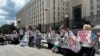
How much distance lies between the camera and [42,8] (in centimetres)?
14588

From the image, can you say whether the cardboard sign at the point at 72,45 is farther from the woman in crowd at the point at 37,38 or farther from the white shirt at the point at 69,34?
the woman in crowd at the point at 37,38

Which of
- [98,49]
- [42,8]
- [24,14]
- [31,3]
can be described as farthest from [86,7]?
[98,49]

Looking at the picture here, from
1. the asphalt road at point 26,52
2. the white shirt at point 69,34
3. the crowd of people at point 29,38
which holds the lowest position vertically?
the asphalt road at point 26,52

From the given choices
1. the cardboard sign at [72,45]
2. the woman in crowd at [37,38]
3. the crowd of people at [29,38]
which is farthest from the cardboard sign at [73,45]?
the crowd of people at [29,38]

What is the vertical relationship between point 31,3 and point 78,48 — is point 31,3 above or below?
above

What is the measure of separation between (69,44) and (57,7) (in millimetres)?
138832

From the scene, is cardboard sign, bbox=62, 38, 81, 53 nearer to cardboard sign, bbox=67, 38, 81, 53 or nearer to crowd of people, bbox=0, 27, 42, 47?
cardboard sign, bbox=67, 38, 81, 53

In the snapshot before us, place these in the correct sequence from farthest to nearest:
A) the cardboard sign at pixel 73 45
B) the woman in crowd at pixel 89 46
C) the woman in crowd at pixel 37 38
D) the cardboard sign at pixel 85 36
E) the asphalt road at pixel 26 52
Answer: the woman in crowd at pixel 37 38 < the asphalt road at pixel 26 52 < the cardboard sign at pixel 73 45 < the cardboard sign at pixel 85 36 < the woman in crowd at pixel 89 46

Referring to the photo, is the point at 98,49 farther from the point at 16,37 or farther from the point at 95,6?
the point at 95,6

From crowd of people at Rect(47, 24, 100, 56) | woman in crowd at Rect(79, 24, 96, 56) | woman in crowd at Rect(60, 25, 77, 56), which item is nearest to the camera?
woman in crowd at Rect(79, 24, 96, 56)

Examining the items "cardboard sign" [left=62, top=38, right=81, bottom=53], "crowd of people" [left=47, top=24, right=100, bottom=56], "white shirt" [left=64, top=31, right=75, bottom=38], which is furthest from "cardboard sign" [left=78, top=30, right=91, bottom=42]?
"white shirt" [left=64, top=31, right=75, bottom=38]

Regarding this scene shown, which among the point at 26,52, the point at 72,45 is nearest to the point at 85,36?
the point at 72,45

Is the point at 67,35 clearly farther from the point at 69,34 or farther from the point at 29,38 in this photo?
the point at 29,38

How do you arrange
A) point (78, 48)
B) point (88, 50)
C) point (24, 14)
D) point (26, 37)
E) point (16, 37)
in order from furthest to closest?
point (24, 14) < point (16, 37) < point (26, 37) < point (78, 48) < point (88, 50)
